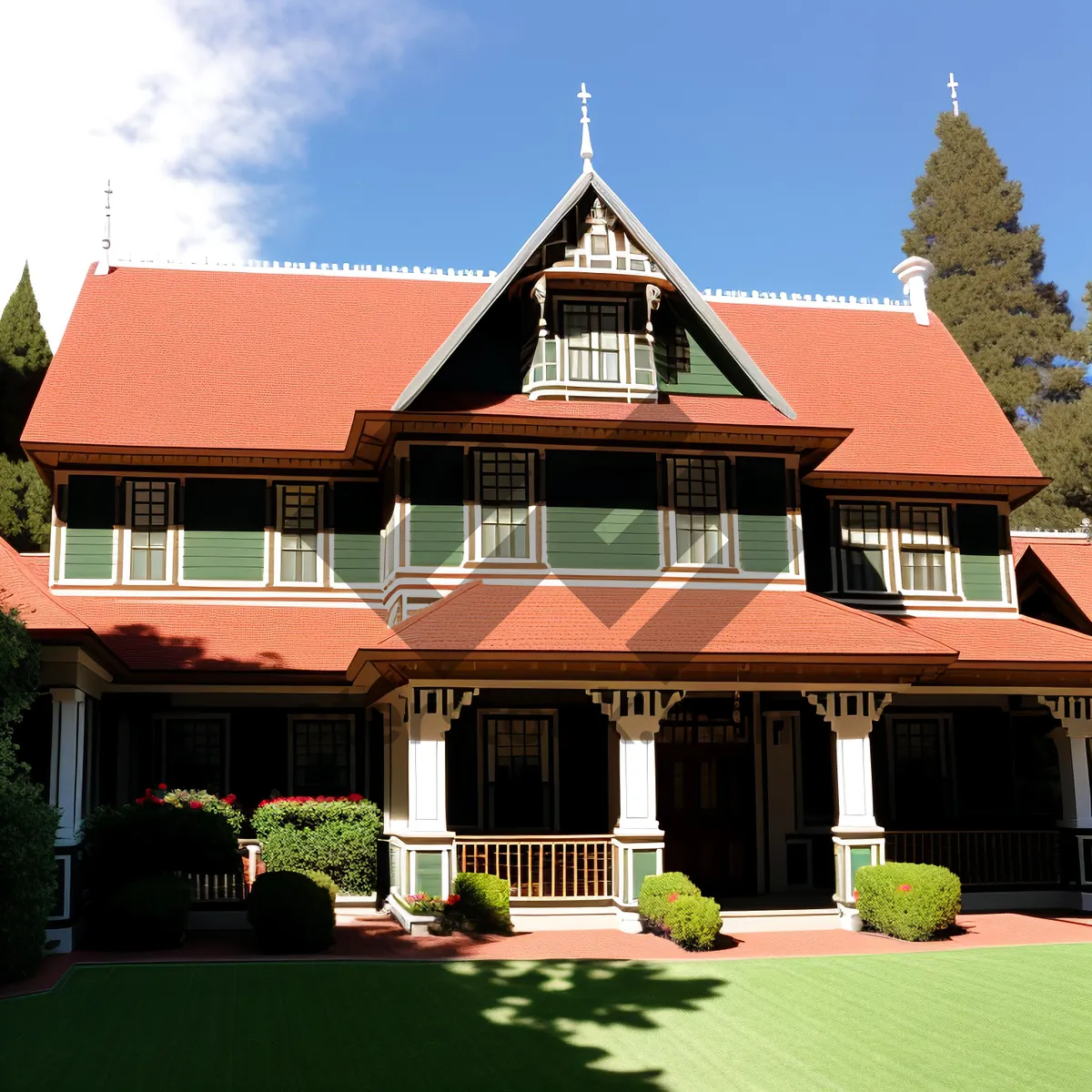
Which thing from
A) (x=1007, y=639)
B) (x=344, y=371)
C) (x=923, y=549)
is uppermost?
(x=344, y=371)

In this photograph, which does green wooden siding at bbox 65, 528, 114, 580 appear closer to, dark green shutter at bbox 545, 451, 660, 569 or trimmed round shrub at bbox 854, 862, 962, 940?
dark green shutter at bbox 545, 451, 660, 569

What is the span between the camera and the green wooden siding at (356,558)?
2356cm

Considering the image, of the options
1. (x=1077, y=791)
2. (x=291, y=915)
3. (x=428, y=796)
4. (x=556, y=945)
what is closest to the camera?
(x=291, y=915)

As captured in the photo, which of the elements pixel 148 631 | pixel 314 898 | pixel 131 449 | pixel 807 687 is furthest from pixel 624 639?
pixel 131 449

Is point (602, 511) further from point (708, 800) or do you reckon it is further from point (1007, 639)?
point (1007, 639)

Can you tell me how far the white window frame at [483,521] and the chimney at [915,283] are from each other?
40.0ft

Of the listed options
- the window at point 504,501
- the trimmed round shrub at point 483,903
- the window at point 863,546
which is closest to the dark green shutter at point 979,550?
the window at point 863,546

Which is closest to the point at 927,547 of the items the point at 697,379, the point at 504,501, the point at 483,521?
the point at 697,379

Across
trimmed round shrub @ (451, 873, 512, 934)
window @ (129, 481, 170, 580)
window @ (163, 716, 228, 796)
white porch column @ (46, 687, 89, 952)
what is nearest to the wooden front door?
trimmed round shrub @ (451, 873, 512, 934)

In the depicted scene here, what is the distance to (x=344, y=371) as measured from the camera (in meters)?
25.9

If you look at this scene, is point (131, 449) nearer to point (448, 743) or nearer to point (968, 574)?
point (448, 743)

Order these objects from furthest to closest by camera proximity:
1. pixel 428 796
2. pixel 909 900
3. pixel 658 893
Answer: pixel 428 796 → pixel 909 900 → pixel 658 893

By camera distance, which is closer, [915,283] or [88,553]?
[88,553]

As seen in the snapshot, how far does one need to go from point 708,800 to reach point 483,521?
6.31m
